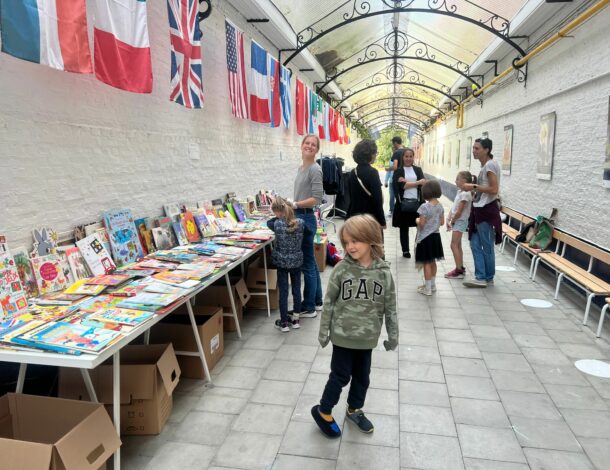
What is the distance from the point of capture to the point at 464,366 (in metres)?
3.36

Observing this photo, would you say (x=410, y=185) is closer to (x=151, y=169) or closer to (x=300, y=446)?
(x=151, y=169)

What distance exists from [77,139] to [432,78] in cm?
1289

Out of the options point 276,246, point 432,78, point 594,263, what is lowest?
point 594,263

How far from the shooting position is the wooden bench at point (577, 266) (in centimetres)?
407

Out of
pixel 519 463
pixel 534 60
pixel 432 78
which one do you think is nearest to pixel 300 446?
pixel 519 463

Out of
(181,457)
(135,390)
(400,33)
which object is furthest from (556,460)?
(400,33)

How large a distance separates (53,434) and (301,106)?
304 inches

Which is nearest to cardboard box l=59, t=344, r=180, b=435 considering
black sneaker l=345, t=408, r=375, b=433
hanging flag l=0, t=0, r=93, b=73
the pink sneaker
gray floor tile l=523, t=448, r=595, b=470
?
black sneaker l=345, t=408, r=375, b=433

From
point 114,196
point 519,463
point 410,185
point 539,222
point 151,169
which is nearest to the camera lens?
A: point 519,463

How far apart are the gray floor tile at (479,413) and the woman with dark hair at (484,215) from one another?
8.84 feet

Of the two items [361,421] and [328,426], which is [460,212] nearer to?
[361,421]

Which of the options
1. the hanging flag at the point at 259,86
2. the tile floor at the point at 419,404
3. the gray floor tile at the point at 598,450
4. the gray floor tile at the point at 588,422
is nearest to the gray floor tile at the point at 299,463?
the tile floor at the point at 419,404

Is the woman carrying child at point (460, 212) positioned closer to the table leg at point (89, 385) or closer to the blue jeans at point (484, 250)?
the blue jeans at point (484, 250)

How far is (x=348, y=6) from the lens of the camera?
8.05 meters
